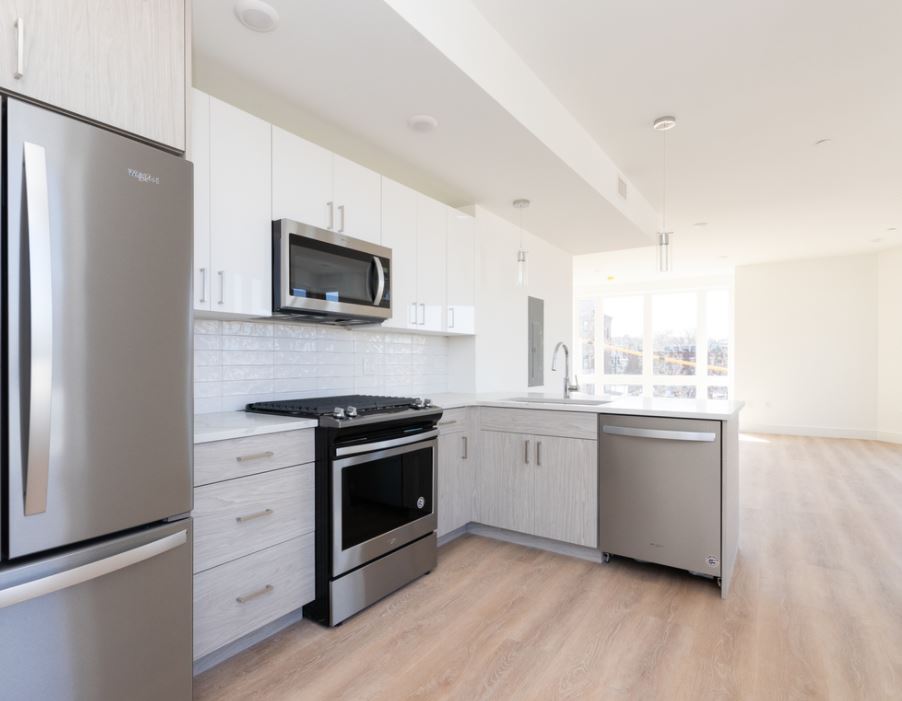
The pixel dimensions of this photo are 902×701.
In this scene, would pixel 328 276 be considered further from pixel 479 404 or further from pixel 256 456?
pixel 479 404

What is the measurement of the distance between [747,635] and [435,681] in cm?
132

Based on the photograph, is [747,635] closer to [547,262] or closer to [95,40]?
[95,40]

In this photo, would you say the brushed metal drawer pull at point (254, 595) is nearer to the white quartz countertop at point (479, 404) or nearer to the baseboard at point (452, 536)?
the white quartz countertop at point (479, 404)

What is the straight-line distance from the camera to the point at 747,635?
2.12m

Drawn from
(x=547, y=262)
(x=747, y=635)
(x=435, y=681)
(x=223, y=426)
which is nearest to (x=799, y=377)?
(x=547, y=262)

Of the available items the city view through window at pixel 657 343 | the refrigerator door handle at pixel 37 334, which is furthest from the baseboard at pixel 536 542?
the city view through window at pixel 657 343

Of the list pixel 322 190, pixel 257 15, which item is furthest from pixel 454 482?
pixel 257 15

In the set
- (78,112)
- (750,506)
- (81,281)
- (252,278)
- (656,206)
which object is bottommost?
(750,506)

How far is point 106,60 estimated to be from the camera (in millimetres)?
1321

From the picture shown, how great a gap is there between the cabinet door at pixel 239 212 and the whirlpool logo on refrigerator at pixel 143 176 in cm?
75

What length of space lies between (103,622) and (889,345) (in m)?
8.94

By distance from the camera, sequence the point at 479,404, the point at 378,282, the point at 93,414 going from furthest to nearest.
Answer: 1. the point at 479,404
2. the point at 378,282
3. the point at 93,414

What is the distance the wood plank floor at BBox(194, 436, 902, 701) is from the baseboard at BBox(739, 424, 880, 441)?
492 centimetres

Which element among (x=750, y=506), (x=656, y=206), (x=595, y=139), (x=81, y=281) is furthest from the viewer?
(x=656, y=206)
